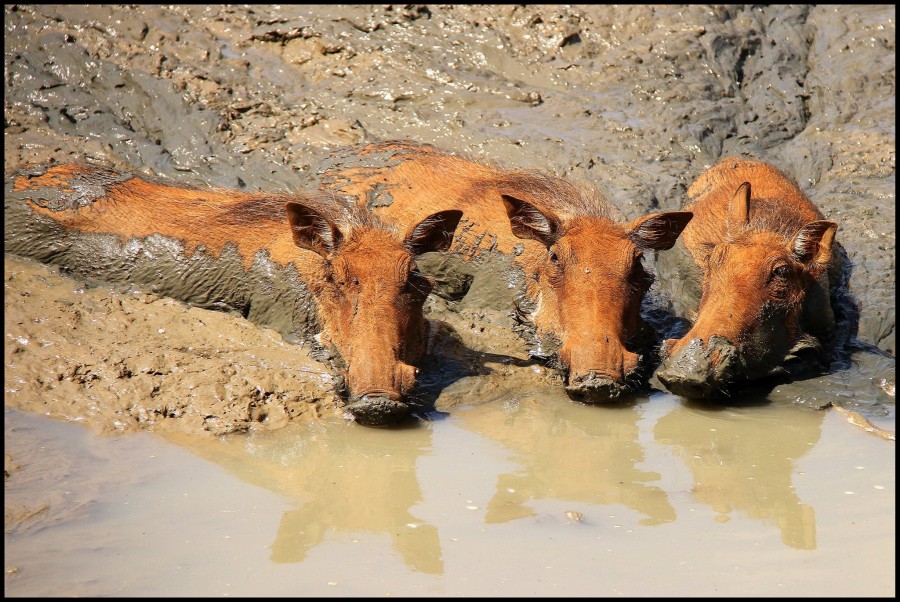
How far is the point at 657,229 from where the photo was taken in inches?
312

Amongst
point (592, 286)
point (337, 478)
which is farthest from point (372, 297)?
point (592, 286)

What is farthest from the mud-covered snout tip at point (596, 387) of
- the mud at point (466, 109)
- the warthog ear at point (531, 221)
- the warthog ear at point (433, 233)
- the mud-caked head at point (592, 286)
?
the warthog ear at point (433, 233)

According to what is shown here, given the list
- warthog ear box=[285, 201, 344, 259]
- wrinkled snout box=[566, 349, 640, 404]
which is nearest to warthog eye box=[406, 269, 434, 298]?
warthog ear box=[285, 201, 344, 259]

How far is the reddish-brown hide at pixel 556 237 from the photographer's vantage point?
7352 mm

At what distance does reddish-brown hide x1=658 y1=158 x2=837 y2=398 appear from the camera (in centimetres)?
737

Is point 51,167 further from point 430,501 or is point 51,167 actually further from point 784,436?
point 784,436

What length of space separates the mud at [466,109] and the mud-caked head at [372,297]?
48 cm

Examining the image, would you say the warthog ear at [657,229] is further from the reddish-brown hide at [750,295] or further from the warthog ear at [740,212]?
the warthog ear at [740,212]

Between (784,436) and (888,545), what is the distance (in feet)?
5.78

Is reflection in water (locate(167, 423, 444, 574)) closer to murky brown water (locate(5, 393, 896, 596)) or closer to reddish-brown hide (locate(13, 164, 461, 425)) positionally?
murky brown water (locate(5, 393, 896, 596))

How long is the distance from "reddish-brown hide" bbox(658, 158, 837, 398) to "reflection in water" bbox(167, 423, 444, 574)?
6.32ft

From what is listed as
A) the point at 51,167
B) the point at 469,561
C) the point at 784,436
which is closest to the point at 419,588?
the point at 469,561

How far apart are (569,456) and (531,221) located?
206cm

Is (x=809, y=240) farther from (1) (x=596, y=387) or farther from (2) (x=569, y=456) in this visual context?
(2) (x=569, y=456)
